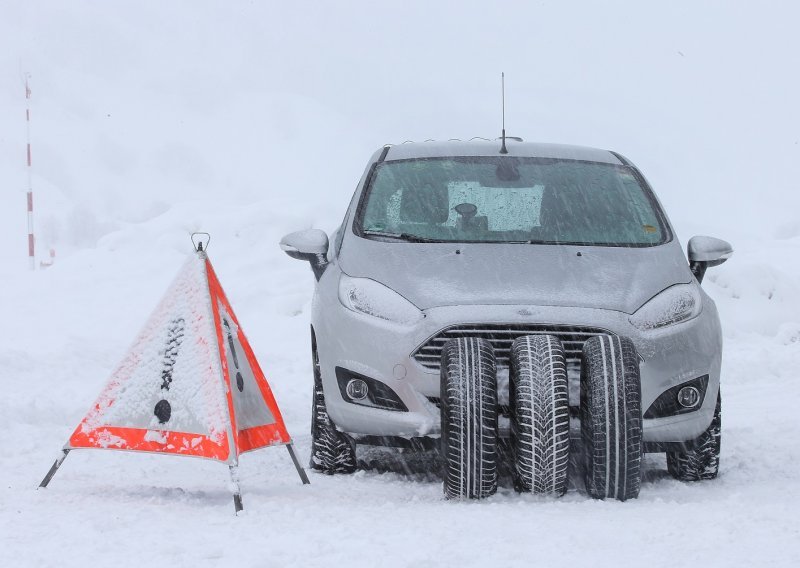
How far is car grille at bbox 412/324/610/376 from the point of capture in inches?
192

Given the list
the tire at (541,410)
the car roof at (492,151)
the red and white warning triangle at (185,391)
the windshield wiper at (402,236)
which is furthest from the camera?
the car roof at (492,151)

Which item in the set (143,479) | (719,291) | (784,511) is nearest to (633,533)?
(784,511)

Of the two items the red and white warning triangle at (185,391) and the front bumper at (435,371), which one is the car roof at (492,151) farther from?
the red and white warning triangle at (185,391)

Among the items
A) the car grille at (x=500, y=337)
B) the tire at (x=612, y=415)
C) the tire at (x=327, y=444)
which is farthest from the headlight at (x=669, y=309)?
the tire at (x=327, y=444)

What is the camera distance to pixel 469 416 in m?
4.59

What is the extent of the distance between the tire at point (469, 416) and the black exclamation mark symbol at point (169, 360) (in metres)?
1.17

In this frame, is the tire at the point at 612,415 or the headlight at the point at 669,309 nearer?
the tire at the point at 612,415

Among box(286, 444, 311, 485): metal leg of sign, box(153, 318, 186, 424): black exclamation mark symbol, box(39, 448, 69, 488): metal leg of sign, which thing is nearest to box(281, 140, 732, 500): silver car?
box(286, 444, 311, 485): metal leg of sign

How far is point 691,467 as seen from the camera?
5.34 metres

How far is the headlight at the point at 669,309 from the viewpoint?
4984 millimetres

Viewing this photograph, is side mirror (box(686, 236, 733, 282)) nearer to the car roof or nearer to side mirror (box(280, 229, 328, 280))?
the car roof

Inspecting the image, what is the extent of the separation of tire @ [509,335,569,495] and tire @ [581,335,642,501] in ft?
0.37

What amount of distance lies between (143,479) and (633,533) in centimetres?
253

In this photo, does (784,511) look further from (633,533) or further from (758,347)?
(758,347)
